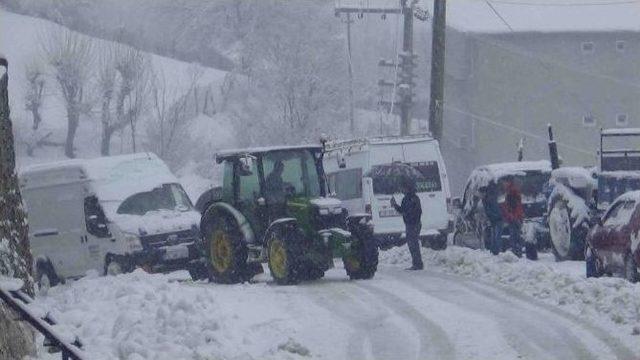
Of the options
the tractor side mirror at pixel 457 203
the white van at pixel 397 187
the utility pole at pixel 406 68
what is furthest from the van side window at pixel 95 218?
the utility pole at pixel 406 68

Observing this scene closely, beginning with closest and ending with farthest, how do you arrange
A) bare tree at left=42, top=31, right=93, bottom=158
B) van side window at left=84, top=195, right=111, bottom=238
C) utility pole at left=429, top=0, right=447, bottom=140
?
van side window at left=84, top=195, right=111, bottom=238 → utility pole at left=429, top=0, right=447, bottom=140 → bare tree at left=42, top=31, right=93, bottom=158

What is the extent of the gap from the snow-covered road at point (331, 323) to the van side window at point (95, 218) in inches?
215

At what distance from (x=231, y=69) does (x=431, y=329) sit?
6145cm

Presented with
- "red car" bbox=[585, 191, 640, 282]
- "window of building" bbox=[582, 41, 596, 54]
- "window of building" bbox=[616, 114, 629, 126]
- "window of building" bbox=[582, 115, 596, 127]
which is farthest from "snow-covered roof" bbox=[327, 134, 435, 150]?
"window of building" bbox=[582, 41, 596, 54]

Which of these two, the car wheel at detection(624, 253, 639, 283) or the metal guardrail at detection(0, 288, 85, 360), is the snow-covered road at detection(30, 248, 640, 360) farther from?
the metal guardrail at detection(0, 288, 85, 360)

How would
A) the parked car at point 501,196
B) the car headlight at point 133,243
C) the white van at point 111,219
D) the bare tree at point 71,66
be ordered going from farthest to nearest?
the bare tree at point 71,66, the parked car at point 501,196, the white van at point 111,219, the car headlight at point 133,243

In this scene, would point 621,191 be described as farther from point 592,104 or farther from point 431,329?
point 592,104

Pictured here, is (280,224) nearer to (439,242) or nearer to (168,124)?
(439,242)

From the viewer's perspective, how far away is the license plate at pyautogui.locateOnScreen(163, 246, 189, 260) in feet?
71.9

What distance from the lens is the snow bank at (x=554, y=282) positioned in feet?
47.9

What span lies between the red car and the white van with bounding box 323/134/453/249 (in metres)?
7.49

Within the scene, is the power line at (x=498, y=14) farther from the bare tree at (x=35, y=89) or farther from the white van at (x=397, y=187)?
the white van at (x=397, y=187)

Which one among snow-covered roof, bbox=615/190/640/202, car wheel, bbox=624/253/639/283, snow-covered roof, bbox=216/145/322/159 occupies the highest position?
snow-covered roof, bbox=216/145/322/159

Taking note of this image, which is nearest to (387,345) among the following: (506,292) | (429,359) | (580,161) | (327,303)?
(429,359)
